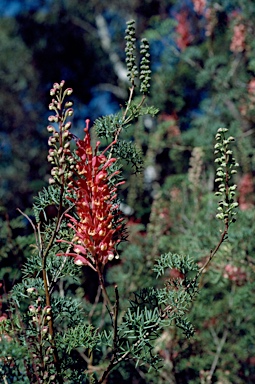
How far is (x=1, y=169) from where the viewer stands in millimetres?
7328

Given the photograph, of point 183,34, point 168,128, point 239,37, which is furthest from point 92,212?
point 183,34

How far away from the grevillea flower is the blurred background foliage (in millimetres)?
277

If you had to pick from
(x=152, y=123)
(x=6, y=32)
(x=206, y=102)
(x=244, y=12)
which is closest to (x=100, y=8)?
(x=6, y=32)

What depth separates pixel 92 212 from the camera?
2.96 ft

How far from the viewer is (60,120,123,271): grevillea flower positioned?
0.89 m

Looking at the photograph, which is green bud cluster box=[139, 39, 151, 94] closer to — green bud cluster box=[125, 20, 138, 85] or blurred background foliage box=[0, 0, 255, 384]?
green bud cluster box=[125, 20, 138, 85]

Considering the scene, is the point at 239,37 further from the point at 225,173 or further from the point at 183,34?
the point at 225,173

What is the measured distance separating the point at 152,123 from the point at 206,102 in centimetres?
118

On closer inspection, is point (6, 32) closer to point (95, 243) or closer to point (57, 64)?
point (57, 64)

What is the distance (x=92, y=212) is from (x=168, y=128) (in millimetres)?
3500

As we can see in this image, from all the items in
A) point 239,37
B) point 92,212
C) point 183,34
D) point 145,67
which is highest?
point 183,34

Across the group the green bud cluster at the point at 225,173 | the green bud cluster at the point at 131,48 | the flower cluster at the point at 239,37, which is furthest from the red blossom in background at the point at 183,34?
the green bud cluster at the point at 225,173

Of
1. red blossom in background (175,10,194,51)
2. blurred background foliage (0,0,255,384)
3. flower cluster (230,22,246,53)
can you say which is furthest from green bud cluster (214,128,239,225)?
red blossom in background (175,10,194,51)

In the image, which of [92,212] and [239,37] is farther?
[239,37]
